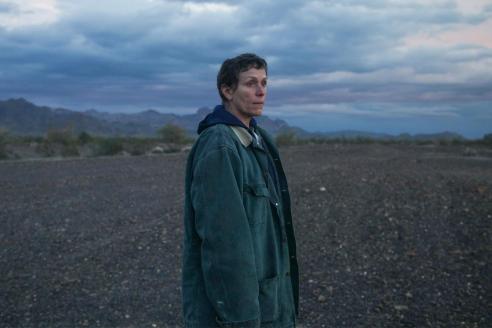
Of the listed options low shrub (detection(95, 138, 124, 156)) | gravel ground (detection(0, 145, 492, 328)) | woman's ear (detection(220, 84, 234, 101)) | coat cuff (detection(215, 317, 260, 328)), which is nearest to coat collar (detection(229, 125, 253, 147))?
woman's ear (detection(220, 84, 234, 101))

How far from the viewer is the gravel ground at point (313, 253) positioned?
5859 mm

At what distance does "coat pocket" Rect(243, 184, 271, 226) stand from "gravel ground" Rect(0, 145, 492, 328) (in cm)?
308

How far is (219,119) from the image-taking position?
283 centimetres

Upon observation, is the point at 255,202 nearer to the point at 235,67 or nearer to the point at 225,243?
the point at 225,243

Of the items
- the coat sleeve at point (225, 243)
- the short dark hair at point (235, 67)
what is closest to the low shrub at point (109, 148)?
the short dark hair at point (235, 67)

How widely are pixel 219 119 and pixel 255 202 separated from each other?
447mm

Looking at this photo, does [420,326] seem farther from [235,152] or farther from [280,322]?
[235,152]

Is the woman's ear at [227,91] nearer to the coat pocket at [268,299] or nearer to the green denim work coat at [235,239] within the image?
the green denim work coat at [235,239]

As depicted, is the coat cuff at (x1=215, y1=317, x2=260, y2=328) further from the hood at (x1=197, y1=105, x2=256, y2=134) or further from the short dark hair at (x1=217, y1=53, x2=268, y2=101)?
the short dark hair at (x1=217, y1=53, x2=268, y2=101)

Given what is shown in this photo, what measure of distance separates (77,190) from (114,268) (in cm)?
699

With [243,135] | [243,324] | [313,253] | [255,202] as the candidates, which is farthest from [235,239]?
[313,253]

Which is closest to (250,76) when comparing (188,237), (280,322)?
(188,237)

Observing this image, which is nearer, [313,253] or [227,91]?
[227,91]

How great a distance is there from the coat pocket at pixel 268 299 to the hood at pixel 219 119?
79 centimetres
